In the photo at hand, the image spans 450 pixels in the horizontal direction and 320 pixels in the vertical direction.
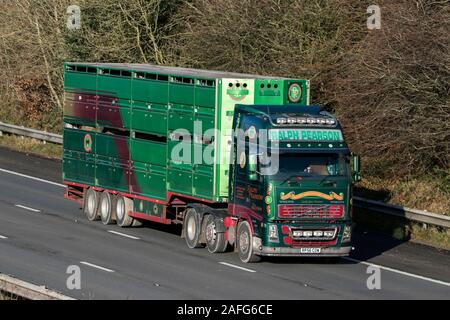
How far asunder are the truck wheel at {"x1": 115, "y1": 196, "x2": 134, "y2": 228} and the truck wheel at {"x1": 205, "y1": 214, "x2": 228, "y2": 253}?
356cm

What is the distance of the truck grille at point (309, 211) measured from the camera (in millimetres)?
23625

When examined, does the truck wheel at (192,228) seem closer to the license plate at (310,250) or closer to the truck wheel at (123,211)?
the truck wheel at (123,211)

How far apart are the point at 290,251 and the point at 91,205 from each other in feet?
25.7

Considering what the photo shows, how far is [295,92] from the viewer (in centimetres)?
2559

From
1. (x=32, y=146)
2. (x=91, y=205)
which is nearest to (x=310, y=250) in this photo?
(x=91, y=205)

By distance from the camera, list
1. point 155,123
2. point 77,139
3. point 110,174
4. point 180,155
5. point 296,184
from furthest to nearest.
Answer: point 77,139 < point 110,174 < point 155,123 < point 180,155 < point 296,184

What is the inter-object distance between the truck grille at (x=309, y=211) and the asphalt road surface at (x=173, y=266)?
1094 mm

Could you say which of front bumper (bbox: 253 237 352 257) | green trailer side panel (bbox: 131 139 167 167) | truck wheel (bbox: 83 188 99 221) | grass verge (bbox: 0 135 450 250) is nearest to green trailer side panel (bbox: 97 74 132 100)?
green trailer side panel (bbox: 131 139 167 167)

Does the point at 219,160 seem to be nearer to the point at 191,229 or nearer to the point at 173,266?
the point at 191,229

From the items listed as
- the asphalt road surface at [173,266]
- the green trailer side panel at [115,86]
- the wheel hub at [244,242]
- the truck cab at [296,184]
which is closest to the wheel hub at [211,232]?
the asphalt road surface at [173,266]

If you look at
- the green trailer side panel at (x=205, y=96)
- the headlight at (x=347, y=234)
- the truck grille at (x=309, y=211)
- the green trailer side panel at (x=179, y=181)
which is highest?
the green trailer side panel at (x=205, y=96)

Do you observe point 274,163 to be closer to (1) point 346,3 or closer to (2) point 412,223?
(2) point 412,223
